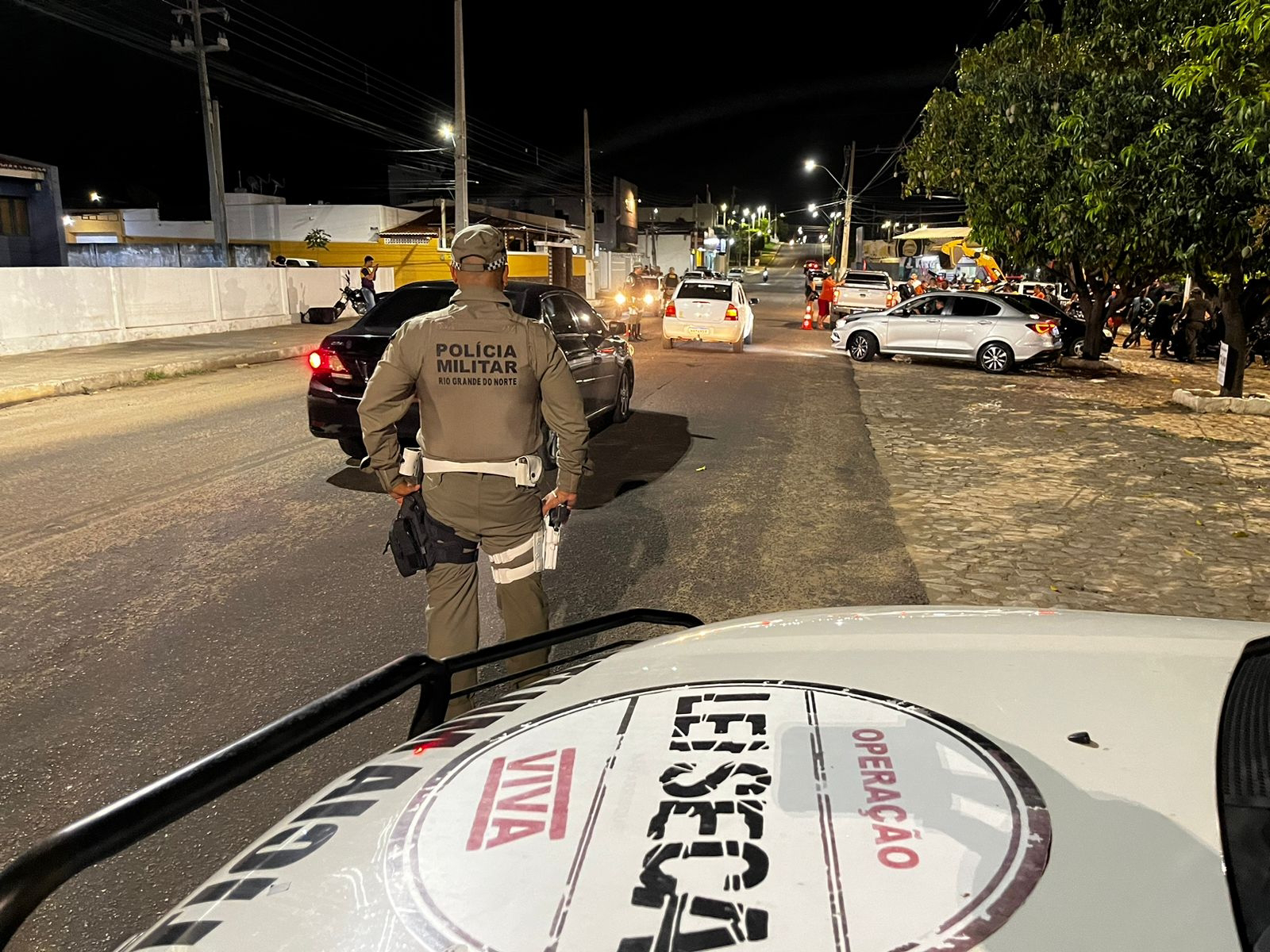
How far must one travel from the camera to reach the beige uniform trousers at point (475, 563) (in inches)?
135

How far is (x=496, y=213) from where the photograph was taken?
158 feet

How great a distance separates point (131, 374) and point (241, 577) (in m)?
10.5

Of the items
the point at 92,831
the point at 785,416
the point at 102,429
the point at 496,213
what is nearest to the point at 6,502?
the point at 102,429

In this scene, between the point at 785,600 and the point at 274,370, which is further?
the point at 274,370

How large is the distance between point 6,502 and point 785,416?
842cm

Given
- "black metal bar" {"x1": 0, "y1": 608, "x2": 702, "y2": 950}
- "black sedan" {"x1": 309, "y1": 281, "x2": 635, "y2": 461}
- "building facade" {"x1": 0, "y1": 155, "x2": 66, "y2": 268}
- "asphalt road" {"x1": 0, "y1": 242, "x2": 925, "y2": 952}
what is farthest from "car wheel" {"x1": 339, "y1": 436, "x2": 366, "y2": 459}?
"building facade" {"x1": 0, "y1": 155, "x2": 66, "y2": 268}

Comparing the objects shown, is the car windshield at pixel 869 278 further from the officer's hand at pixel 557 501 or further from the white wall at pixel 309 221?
the white wall at pixel 309 221

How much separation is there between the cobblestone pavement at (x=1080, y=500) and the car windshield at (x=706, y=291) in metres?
6.74

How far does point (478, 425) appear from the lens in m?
3.35

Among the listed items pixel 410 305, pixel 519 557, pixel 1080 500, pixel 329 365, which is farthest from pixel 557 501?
pixel 1080 500

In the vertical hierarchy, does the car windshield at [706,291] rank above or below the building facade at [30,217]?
below

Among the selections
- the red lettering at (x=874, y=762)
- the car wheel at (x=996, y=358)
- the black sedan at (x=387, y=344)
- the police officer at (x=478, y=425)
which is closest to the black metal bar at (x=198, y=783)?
the red lettering at (x=874, y=762)

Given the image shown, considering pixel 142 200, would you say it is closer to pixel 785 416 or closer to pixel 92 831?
pixel 785 416

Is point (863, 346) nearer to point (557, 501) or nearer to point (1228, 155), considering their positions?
point (1228, 155)
